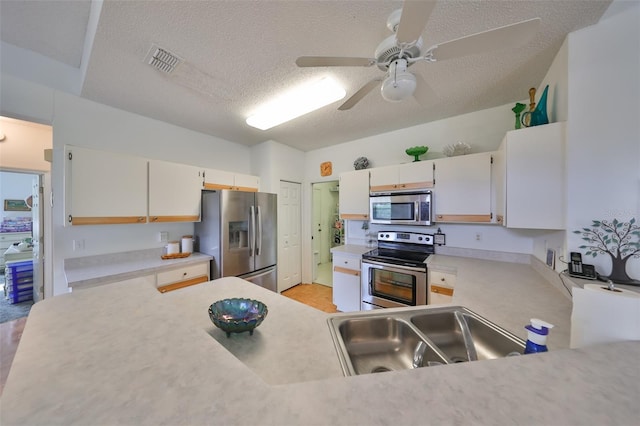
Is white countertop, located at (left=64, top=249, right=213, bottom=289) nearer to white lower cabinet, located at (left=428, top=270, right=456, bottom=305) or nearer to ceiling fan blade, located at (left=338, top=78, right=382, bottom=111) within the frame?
ceiling fan blade, located at (left=338, top=78, right=382, bottom=111)

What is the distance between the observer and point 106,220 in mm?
2094

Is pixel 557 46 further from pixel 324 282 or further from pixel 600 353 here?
pixel 324 282

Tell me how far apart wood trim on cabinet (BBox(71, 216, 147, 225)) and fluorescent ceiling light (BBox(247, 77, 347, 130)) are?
1.61m

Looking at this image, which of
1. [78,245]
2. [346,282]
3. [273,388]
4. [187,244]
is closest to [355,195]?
[346,282]

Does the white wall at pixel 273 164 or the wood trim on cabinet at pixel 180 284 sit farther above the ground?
the white wall at pixel 273 164

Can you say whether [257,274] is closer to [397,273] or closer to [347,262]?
[347,262]

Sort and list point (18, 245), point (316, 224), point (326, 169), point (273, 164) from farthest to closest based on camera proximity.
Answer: point (316, 224) → point (326, 169) → point (18, 245) → point (273, 164)

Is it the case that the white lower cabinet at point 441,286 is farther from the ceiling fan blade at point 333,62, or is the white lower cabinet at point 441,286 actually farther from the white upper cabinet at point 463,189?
the ceiling fan blade at point 333,62

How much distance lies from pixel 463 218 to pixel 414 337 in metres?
1.82

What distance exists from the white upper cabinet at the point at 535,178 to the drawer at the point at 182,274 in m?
3.08

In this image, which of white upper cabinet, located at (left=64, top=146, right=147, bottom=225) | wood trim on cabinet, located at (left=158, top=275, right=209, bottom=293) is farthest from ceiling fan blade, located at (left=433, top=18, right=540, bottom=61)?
wood trim on cabinet, located at (left=158, top=275, right=209, bottom=293)

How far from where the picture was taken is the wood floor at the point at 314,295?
10.3 ft

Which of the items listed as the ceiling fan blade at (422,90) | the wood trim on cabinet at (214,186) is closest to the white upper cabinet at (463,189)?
the ceiling fan blade at (422,90)

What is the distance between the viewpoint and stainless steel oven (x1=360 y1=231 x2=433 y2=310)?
2.25m
